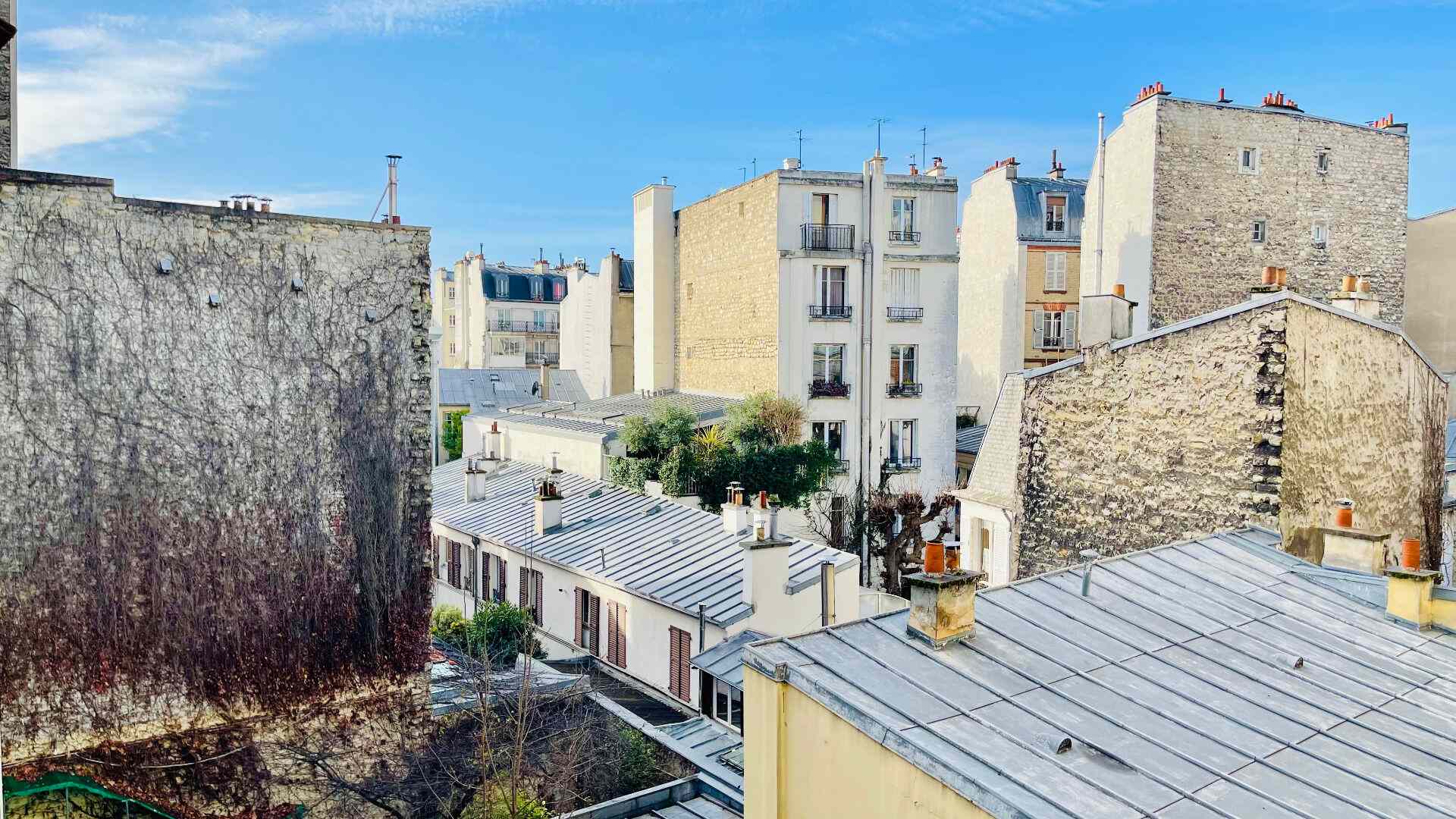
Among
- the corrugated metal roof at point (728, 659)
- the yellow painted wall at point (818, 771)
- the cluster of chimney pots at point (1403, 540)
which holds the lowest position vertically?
the corrugated metal roof at point (728, 659)

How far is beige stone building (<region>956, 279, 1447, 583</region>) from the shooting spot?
1072 centimetres

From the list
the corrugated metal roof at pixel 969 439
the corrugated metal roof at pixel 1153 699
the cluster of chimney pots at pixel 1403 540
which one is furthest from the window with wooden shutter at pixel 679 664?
the corrugated metal roof at pixel 969 439

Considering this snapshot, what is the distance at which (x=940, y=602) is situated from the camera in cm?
664

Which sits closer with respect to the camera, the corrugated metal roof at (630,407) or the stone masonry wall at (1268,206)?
the stone masonry wall at (1268,206)

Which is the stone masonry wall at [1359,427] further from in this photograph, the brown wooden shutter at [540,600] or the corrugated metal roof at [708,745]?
the brown wooden shutter at [540,600]

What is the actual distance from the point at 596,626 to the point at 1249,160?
779 inches

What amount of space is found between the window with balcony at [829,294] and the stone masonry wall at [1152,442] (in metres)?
Result: 16.4

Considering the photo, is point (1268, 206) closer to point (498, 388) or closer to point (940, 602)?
point (940, 602)

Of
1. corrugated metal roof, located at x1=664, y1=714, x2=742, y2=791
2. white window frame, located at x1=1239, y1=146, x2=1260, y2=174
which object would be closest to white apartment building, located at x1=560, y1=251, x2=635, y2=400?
white window frame, located at x1=1239, y1=146, x2=1260, y2=174

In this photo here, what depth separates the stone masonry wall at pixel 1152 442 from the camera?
423 inches

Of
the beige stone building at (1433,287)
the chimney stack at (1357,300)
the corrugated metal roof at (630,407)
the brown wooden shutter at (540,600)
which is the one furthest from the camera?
the corrugated metal roof at (630,407)

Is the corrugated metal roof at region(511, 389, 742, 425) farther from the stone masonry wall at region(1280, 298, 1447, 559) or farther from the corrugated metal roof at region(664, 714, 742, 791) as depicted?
the stone masonry wall at region(1280, 298, 1447, 559)

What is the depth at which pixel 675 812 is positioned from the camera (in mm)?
10055

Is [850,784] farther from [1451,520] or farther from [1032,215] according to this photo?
[1032,215]
